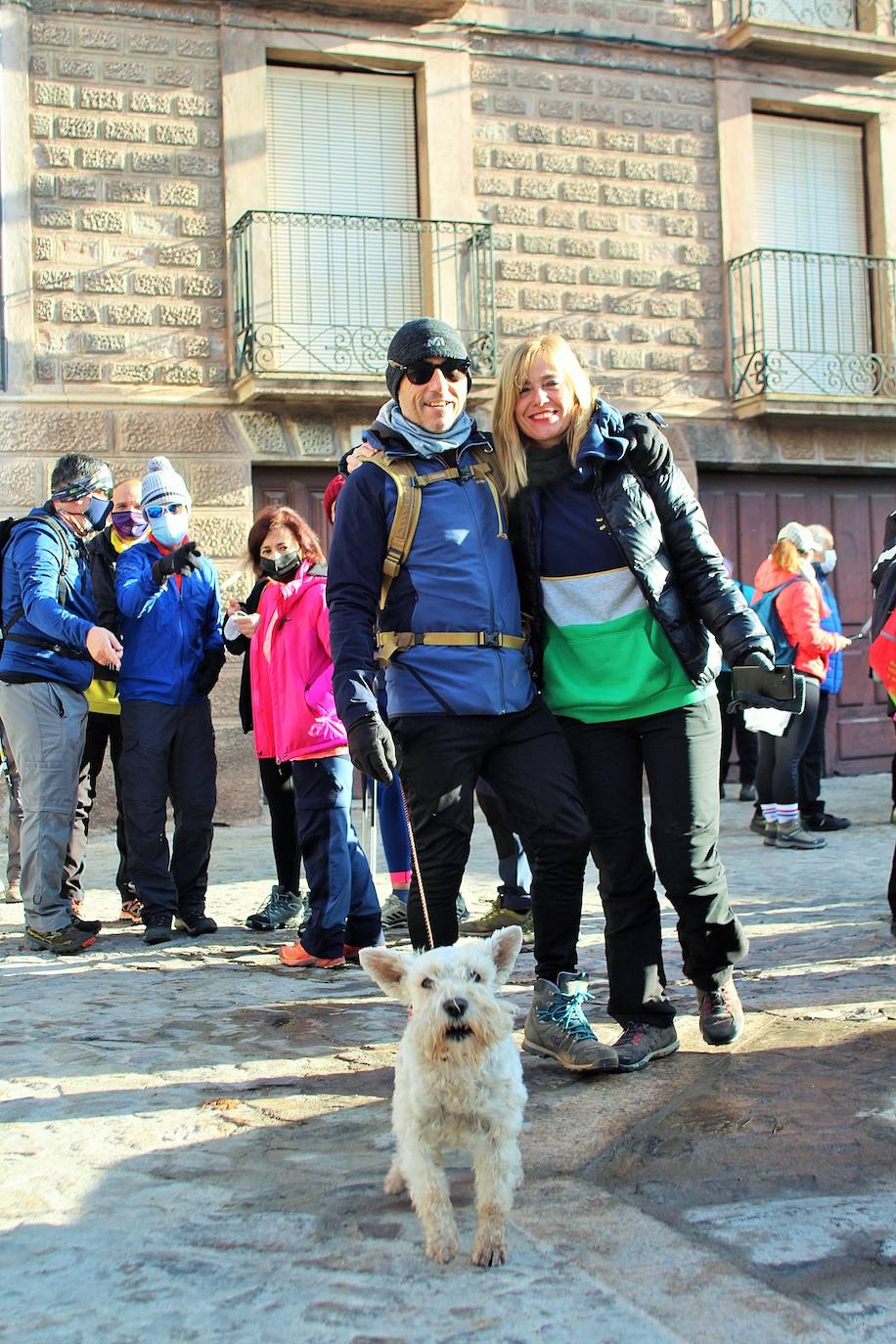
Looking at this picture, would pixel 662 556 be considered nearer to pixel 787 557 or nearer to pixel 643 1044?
pixel 643 1044

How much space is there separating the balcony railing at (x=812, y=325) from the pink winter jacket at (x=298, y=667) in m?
7.73

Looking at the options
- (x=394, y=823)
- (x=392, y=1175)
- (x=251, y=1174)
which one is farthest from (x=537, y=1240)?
(x=394, y=823)

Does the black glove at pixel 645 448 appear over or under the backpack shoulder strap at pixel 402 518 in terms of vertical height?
over

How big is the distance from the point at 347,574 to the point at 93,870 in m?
5.34

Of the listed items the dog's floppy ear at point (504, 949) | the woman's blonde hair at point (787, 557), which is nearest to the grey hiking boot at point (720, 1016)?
the dog's floppy ear at point (504, 949)

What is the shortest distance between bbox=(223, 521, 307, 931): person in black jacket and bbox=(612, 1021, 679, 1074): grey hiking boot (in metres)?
2.49

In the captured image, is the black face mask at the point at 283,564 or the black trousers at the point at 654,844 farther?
the black face mask at the point at 283,564

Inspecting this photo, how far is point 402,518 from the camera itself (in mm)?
3727

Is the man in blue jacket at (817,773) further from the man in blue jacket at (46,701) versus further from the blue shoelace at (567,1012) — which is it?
the blue shoelace at (567,1012)

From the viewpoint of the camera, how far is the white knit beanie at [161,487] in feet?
20.8

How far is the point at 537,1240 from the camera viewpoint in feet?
8.79

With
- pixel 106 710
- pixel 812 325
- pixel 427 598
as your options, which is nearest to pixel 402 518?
pixel 427 598

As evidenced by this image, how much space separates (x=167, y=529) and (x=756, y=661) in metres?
3.40

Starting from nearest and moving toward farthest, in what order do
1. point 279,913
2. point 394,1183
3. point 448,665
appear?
point 394,1183
point 448,665
point 279,913
